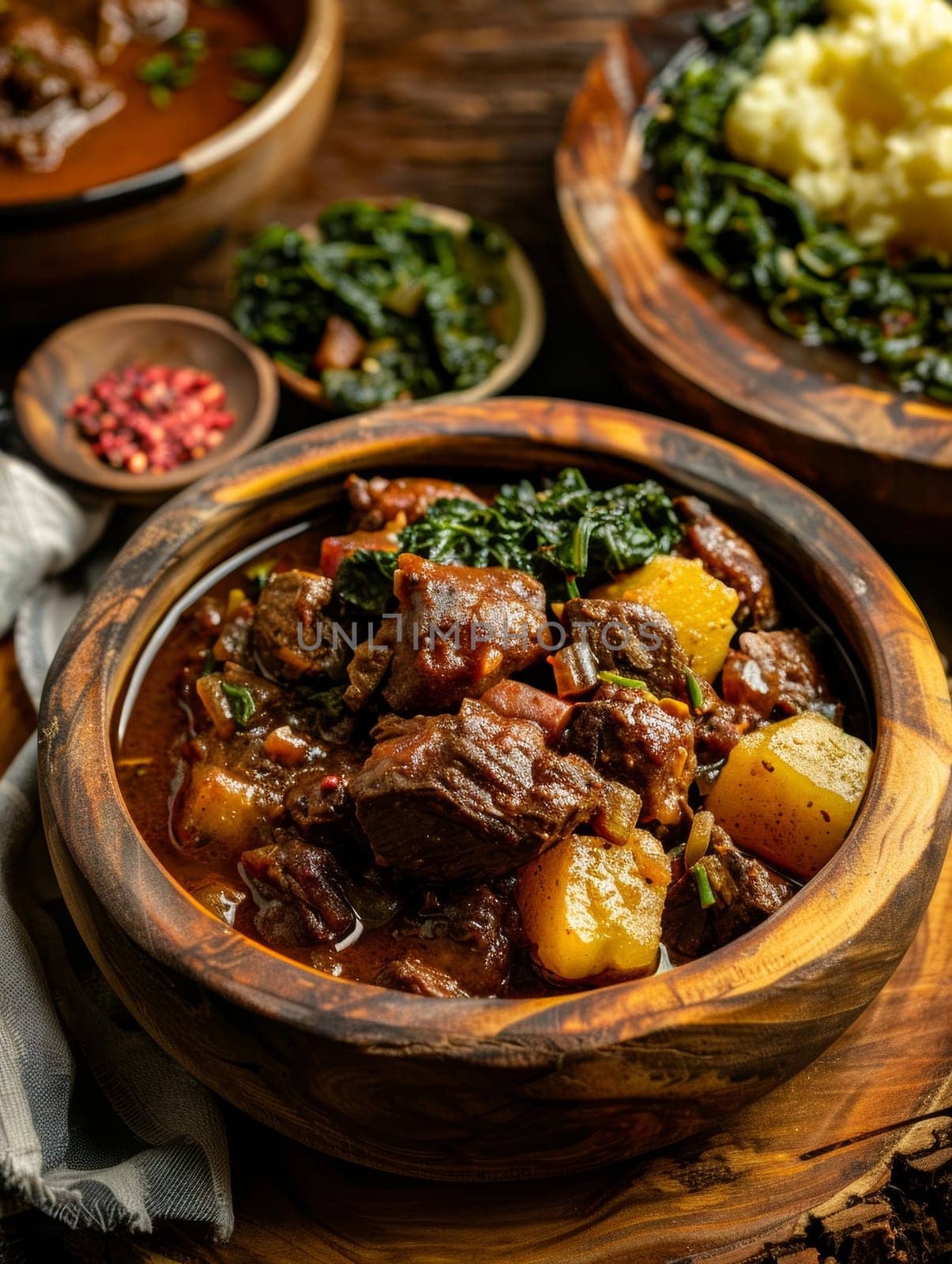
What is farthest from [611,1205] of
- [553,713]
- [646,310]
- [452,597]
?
[646,310]

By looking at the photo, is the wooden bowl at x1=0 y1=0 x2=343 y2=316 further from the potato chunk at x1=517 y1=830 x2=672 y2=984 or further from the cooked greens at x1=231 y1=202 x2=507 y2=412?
the potato chunk at x1=517 y1=830 x2=672 y2=984

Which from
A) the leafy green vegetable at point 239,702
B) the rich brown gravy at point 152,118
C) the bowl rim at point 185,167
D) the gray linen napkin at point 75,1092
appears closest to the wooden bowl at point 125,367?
the bowl rim at point 185,167

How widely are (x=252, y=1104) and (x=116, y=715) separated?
3.91 feet

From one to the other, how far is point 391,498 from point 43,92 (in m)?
3.48

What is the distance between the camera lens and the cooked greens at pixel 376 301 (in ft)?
18.0

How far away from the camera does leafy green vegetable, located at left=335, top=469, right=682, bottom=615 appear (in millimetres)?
3559

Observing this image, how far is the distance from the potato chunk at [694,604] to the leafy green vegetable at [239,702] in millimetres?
1152

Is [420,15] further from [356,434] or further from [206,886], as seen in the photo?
[206,886]

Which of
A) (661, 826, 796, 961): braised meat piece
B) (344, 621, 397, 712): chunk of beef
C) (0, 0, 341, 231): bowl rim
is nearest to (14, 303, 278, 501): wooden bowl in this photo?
(0, 0, 341, 231): bowl rim

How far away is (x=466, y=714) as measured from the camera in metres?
3.03

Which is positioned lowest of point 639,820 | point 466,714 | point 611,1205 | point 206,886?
point 611,1205

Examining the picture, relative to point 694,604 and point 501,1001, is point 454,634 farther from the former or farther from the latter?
point 501,1001

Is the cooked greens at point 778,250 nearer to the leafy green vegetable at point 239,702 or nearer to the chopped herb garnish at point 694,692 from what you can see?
the chopped herb garnish at point 694,692

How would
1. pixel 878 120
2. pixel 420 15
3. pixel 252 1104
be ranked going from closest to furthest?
pixel 252 1104 → pixel 878 120 → pixel 420 15
